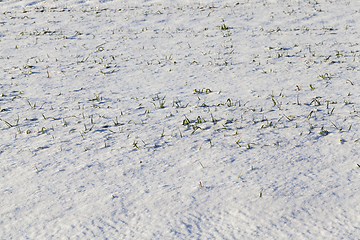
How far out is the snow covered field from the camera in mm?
2162

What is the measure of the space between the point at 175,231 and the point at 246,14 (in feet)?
33.5

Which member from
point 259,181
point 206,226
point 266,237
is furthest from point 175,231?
point 259,181

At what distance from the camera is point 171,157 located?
297cm

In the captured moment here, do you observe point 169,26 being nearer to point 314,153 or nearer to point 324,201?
point 314,153

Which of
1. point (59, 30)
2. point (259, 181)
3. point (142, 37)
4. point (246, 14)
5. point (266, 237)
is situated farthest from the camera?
point (246, 14)

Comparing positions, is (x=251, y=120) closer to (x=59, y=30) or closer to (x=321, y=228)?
(x=321, y=228)

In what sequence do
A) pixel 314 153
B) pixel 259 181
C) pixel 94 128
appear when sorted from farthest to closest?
pixel 94 128, pixel 314 153, pixel 259 181

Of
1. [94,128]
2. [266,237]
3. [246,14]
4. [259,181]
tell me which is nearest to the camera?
[266,237]

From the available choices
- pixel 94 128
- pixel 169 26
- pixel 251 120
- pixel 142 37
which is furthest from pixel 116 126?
pixel 169 26

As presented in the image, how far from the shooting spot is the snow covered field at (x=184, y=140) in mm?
2162

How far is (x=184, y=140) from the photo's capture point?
10.8 ft

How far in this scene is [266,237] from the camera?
1.97 m

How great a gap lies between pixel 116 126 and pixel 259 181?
196cm

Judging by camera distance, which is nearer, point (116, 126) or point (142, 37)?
point (116, 126)
